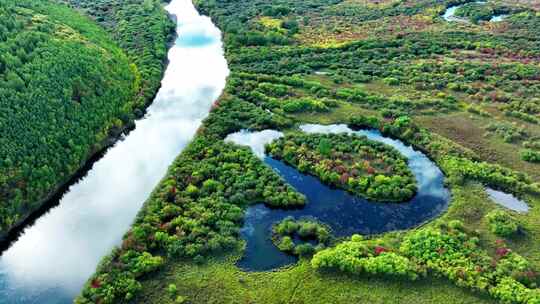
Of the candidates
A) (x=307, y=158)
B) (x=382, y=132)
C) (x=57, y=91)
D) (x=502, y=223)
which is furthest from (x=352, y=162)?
(x=57, y=91)

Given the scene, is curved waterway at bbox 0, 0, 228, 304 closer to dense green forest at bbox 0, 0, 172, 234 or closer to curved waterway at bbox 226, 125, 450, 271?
dense green forest at bbox 0, 0, 172, 234

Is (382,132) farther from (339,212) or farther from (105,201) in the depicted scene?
(105,201)

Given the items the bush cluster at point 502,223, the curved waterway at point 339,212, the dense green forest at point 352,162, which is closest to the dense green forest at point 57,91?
the curved waterway at point 339,212

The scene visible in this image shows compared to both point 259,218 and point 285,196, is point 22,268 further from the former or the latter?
point 285,196

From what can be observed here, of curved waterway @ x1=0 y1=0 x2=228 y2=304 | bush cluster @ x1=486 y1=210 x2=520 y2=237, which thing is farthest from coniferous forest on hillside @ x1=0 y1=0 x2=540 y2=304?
curved waterway @ x1=0 y1=0 x2=228 y2=304

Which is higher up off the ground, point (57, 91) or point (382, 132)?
point (57, 91)

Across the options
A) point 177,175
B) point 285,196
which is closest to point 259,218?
point 285,196

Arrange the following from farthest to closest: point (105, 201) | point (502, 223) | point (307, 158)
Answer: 1. point (307, 158)
2. point (105, 201)
3. point (502, 223)
